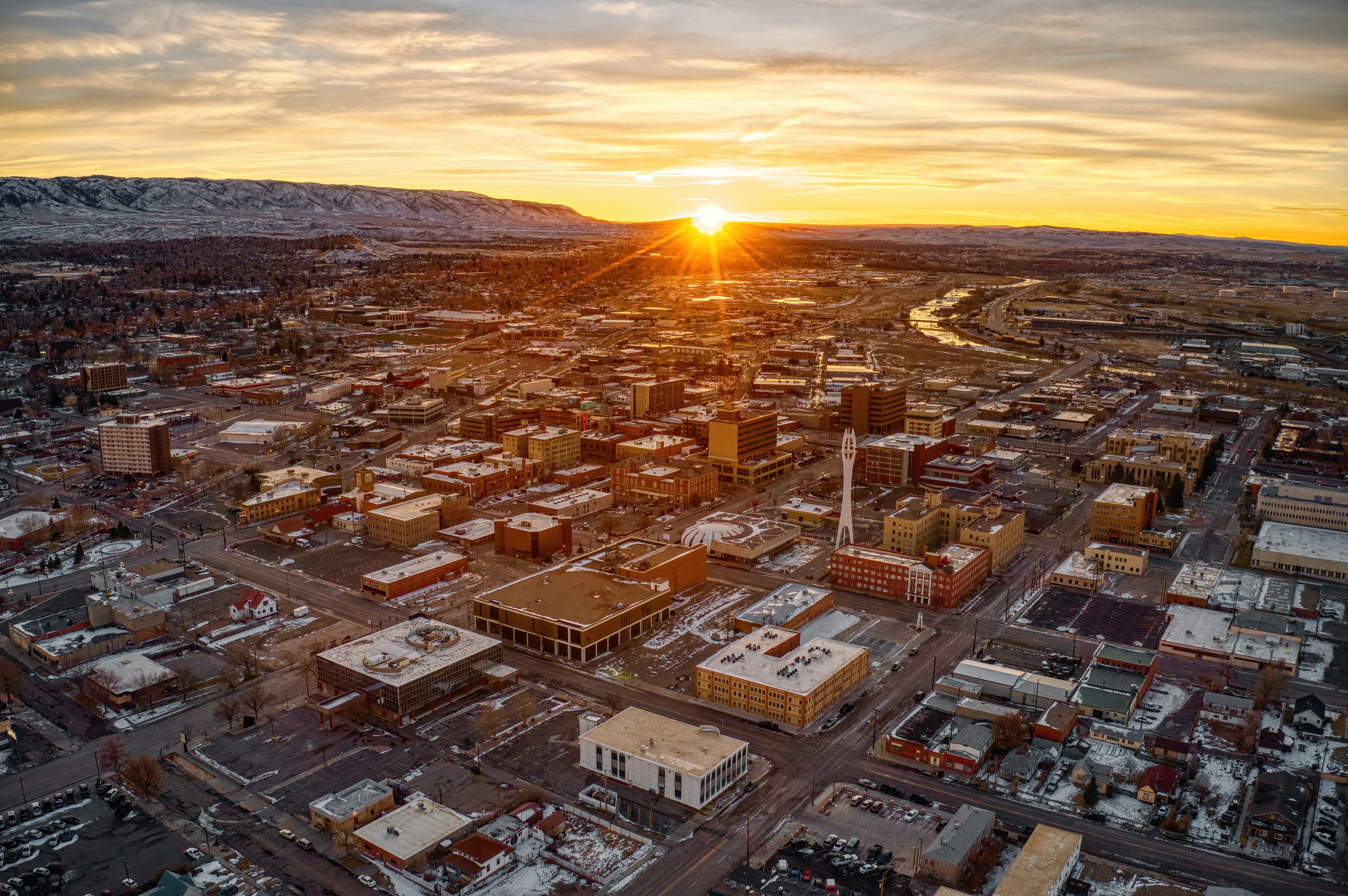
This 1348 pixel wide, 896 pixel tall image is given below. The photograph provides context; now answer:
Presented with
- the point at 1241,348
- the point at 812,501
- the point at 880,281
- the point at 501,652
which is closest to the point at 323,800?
the point at 501,652

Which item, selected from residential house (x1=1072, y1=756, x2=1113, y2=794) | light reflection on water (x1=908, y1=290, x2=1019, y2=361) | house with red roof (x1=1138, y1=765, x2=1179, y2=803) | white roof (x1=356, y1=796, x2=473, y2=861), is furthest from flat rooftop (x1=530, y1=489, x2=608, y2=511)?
light reflection on water (x1=908, y1=290, x2=1019, y2=361)

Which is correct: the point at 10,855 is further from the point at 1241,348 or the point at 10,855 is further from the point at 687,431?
the point at 1241,348

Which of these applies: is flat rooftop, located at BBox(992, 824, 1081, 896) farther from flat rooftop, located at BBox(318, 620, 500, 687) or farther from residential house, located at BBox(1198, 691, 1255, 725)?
flat rooftop, located at BBox(318, 620, 500, 687)

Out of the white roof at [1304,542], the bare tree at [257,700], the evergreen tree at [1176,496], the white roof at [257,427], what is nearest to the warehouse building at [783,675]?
the bare tree at [257,700]

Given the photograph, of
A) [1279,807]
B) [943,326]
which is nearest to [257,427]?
[1279,807]

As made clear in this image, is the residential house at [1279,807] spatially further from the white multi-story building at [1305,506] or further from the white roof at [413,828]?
the white multi-story building at [1305,506]

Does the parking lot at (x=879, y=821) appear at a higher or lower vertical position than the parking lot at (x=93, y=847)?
higher
